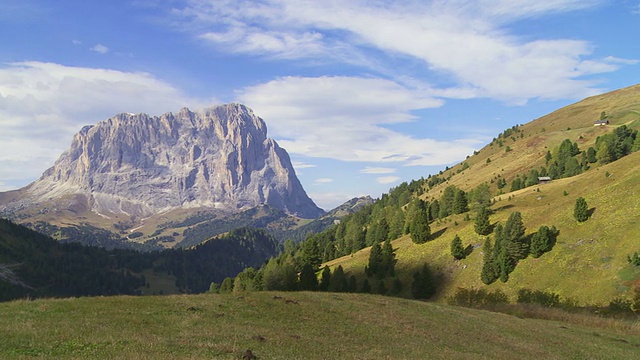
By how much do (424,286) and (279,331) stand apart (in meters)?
73.1

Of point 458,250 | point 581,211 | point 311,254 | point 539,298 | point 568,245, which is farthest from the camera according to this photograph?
point 311,254

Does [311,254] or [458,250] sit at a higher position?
[458,250]

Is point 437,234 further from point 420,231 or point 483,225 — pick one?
point 483,225

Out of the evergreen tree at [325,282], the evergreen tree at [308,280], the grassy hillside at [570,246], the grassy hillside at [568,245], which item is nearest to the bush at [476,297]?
the grassy hillside at [568,245]

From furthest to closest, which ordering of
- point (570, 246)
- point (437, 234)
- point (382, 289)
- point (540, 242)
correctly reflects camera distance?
point (437, 234)
point (382, 289)
point (540, 242)
point (570, 246)

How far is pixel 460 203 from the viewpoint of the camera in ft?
472

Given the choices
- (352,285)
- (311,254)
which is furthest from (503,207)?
(311,254)

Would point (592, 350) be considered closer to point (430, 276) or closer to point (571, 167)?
point (430, 276)

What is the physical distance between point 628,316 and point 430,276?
42636 mm

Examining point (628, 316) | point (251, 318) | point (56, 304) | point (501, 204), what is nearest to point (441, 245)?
point (501, 204)

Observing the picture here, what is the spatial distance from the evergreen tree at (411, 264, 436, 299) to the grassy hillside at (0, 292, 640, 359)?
169ft

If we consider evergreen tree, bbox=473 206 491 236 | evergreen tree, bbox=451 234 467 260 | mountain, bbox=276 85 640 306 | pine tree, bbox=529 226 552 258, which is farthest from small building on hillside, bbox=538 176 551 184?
pine tree, bbox=529 226 552 258

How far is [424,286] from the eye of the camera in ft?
309

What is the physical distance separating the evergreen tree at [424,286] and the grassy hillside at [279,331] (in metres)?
51.4
